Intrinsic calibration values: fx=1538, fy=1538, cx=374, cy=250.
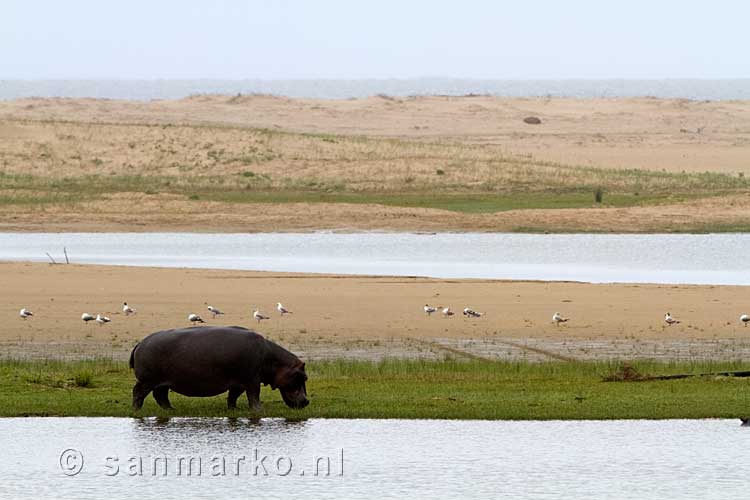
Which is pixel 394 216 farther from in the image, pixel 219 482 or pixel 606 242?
pixel 219 482

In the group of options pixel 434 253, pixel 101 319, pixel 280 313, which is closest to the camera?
pixel 101 319

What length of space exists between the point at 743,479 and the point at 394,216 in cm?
3270

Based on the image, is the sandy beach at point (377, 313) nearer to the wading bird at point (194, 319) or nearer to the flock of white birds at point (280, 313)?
the flock of white birds at point (280, 313)

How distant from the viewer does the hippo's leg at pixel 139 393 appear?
1605 cm

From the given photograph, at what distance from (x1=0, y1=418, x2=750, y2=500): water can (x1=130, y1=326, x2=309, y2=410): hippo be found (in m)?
0.39

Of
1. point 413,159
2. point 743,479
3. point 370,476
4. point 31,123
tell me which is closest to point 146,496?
point 370,476

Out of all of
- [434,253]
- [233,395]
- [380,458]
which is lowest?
[434,253]

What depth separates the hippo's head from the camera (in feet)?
52.7

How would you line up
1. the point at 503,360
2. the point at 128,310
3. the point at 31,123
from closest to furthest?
1. the point at 503,360
2. the point at 128,310
3. the point at 31,123

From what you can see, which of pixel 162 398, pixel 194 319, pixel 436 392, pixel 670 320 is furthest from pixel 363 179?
pixel 162 398

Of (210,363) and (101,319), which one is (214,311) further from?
(210,363)

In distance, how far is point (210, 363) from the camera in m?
15.6

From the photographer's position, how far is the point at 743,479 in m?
13.9

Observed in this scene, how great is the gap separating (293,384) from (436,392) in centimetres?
225
